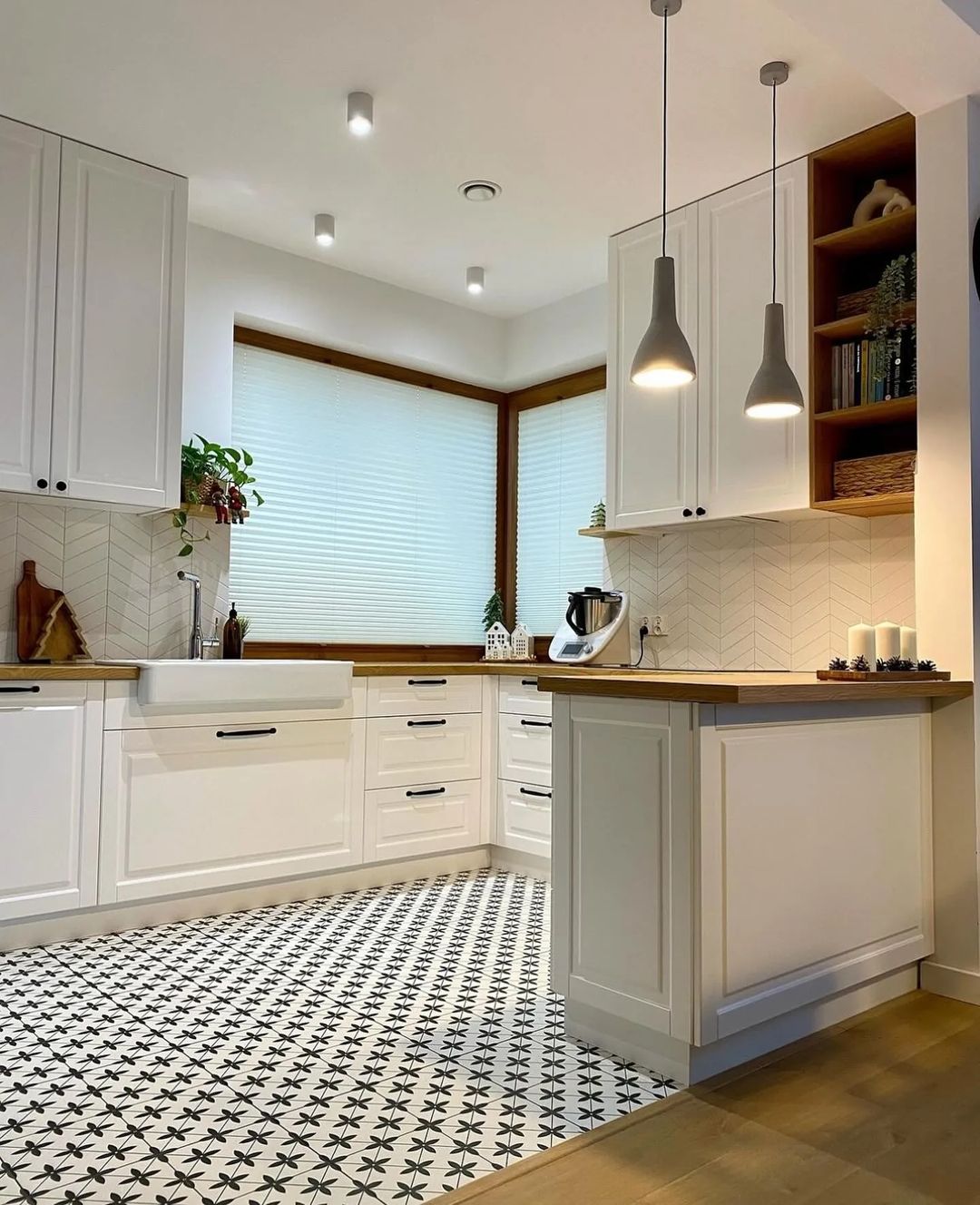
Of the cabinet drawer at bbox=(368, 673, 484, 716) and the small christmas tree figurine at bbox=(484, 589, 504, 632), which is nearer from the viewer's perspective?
the cabinet drawer at bbox=(368, 673, 484, 716)

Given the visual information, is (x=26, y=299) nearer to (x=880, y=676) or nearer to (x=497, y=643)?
(x=497, y=643)

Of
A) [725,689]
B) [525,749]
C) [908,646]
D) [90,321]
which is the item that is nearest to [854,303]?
[908,646]

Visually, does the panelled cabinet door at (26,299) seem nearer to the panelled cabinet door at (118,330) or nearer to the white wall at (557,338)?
the panelled cabinet door at (118,330)

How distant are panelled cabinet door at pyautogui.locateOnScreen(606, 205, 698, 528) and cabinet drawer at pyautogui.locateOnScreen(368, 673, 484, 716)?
978mm

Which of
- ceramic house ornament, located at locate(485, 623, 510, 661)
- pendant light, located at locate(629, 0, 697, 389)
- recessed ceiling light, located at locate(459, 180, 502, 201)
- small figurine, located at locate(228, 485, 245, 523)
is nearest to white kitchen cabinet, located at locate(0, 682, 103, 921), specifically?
small figurine, located at locate(228, 485, 245, 523)

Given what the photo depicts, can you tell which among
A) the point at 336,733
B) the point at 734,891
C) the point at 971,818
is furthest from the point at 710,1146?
the point at 336,733

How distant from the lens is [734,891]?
2264mm

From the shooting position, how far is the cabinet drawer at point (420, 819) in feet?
13.4

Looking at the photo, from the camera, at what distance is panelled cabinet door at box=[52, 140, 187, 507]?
3545 mm

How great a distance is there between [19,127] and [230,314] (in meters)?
1.12

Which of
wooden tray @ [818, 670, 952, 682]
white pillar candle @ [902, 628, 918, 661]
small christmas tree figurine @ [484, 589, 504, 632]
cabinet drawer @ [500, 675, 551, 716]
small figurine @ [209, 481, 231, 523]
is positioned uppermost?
small figurine @ [209, 481, 231, 523]

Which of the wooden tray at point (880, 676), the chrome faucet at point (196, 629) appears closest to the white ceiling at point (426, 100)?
the chrome faucet at point (196, 629)

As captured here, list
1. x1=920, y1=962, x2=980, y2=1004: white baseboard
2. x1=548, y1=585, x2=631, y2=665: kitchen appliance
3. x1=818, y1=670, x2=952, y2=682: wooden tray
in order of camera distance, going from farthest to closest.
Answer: x1=548, y1=585, x2=631, y2=665: kitchen appliance, x1=920, y1=962, x2=980, y2=1004: white baseboard, x1=818, y1=670, x2=952, y2=682: wooden tray

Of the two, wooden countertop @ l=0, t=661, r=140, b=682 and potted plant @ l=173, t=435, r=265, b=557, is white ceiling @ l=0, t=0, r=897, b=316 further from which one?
wooden countertop @ l=0, t=661, r=140, b=682
